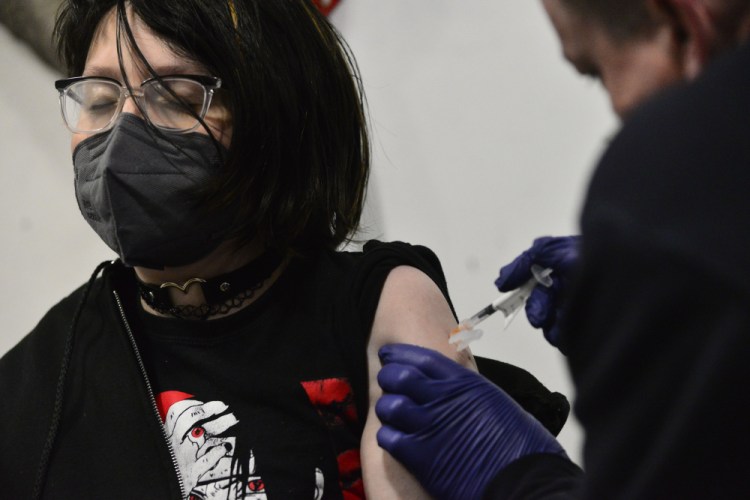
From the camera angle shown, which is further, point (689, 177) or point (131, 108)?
point (131, 108)

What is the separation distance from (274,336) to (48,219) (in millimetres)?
1335

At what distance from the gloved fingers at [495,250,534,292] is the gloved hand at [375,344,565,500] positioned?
0.52ft

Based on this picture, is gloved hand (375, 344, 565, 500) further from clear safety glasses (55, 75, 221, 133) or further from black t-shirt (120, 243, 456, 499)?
clear safety glasses (55, 75, 221, 133)

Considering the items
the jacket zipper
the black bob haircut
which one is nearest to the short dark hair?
the black bob haircut

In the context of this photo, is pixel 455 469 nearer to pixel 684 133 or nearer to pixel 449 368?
pixel 449 368

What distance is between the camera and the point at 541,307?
1.21 m

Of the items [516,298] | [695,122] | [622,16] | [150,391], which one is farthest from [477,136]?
[695,122]

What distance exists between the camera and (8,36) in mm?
2379

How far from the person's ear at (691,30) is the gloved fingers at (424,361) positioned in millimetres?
584

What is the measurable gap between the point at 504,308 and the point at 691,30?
0.62m

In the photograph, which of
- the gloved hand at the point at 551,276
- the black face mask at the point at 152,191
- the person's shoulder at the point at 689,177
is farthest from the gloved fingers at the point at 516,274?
the person's shoulder at the point at 689,177

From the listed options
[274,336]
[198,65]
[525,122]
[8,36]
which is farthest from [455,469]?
[8,36]

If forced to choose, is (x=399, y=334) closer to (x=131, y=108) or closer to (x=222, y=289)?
(x=222, y=289)

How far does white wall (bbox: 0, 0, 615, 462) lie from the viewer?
1.78 m
